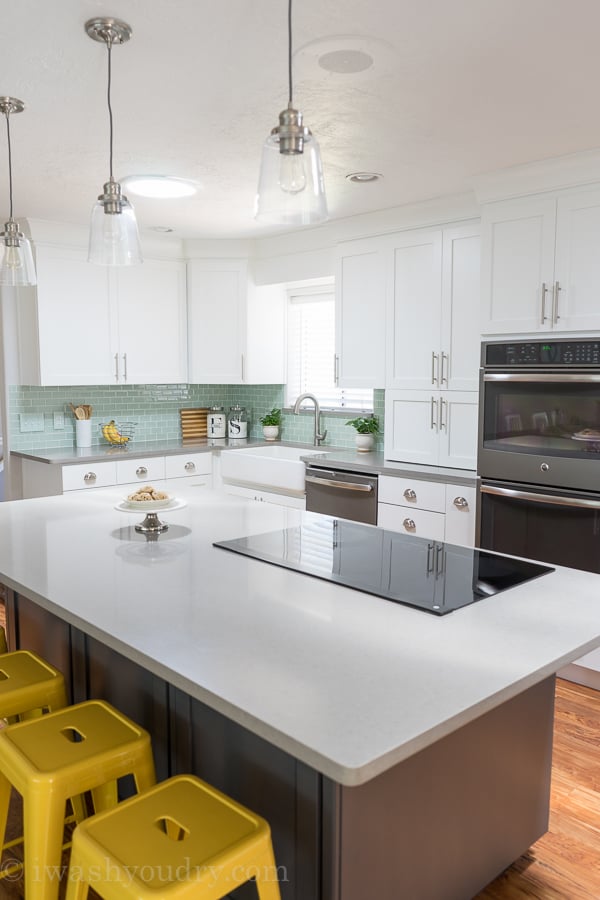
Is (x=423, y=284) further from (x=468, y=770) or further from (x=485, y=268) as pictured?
(x=468, y=770)

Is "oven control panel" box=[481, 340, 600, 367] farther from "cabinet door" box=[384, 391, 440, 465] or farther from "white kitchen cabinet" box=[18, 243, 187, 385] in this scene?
"white kitchen cabinet" box=[18, 243, 187, 385]

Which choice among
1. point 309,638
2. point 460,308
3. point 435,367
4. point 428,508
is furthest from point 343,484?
point 309,638

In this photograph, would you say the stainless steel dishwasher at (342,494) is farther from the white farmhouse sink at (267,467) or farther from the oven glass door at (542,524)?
the oven glass door at (542,524)

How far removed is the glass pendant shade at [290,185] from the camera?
1.40 meters

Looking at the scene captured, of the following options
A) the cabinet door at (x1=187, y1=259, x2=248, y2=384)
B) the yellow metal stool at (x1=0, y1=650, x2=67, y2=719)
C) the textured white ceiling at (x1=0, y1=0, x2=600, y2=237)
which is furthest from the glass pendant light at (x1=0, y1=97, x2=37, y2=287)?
the cabinet door at (x1=187, y1=259, x2=248, y2=384)

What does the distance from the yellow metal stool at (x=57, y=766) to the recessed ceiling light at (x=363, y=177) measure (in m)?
2.66

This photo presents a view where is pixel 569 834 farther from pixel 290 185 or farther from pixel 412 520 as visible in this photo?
pixel 290 185

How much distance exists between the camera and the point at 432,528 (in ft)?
12.6

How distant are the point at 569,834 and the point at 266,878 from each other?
1.37 metres

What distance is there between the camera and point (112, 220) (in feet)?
6.42

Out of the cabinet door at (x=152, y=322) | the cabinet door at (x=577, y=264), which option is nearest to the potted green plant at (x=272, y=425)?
the cabinet door at (x=152, y=322)

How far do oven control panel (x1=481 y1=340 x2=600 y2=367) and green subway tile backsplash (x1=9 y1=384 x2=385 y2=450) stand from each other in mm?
1413

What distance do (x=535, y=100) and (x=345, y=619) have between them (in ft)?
6.41

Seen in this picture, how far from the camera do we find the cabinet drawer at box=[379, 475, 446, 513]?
12.5 feet
